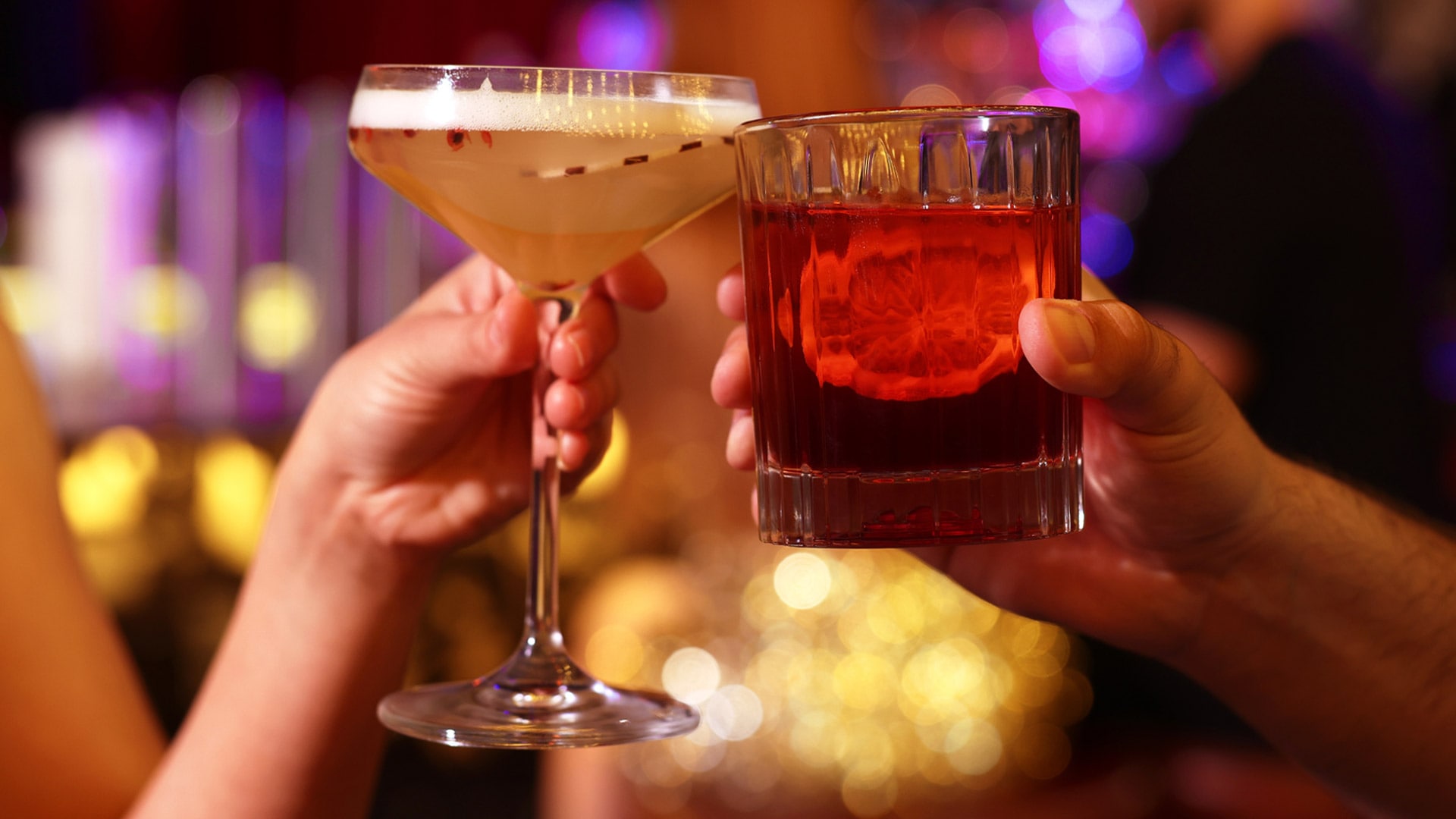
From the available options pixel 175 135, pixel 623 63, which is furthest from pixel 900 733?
pixel 623 63

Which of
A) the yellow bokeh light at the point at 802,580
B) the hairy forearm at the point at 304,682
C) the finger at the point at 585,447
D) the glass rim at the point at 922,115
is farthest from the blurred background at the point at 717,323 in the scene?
the glass rim at the point at 922,115

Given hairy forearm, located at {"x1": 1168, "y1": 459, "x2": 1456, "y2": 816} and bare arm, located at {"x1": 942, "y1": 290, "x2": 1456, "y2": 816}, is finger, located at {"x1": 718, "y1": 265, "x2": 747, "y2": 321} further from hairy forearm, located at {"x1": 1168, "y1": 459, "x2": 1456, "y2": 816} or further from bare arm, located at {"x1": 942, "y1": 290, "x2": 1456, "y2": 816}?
hairy forearm, located at {"x1": 1168, "y1": 459, "x2": 1456, "y2": 816}

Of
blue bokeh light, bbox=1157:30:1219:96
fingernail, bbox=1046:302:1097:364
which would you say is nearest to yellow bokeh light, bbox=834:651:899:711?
fingernail, bbox=1046:302:1097:364

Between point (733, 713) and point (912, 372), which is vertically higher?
point (912, 372)

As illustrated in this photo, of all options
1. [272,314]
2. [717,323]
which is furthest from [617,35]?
[717,323]

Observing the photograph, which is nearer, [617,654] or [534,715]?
[534,715]

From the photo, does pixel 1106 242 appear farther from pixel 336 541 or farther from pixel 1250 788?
pixel 336 541

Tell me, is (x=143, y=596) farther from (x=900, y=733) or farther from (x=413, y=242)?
(x=900, y=733)
